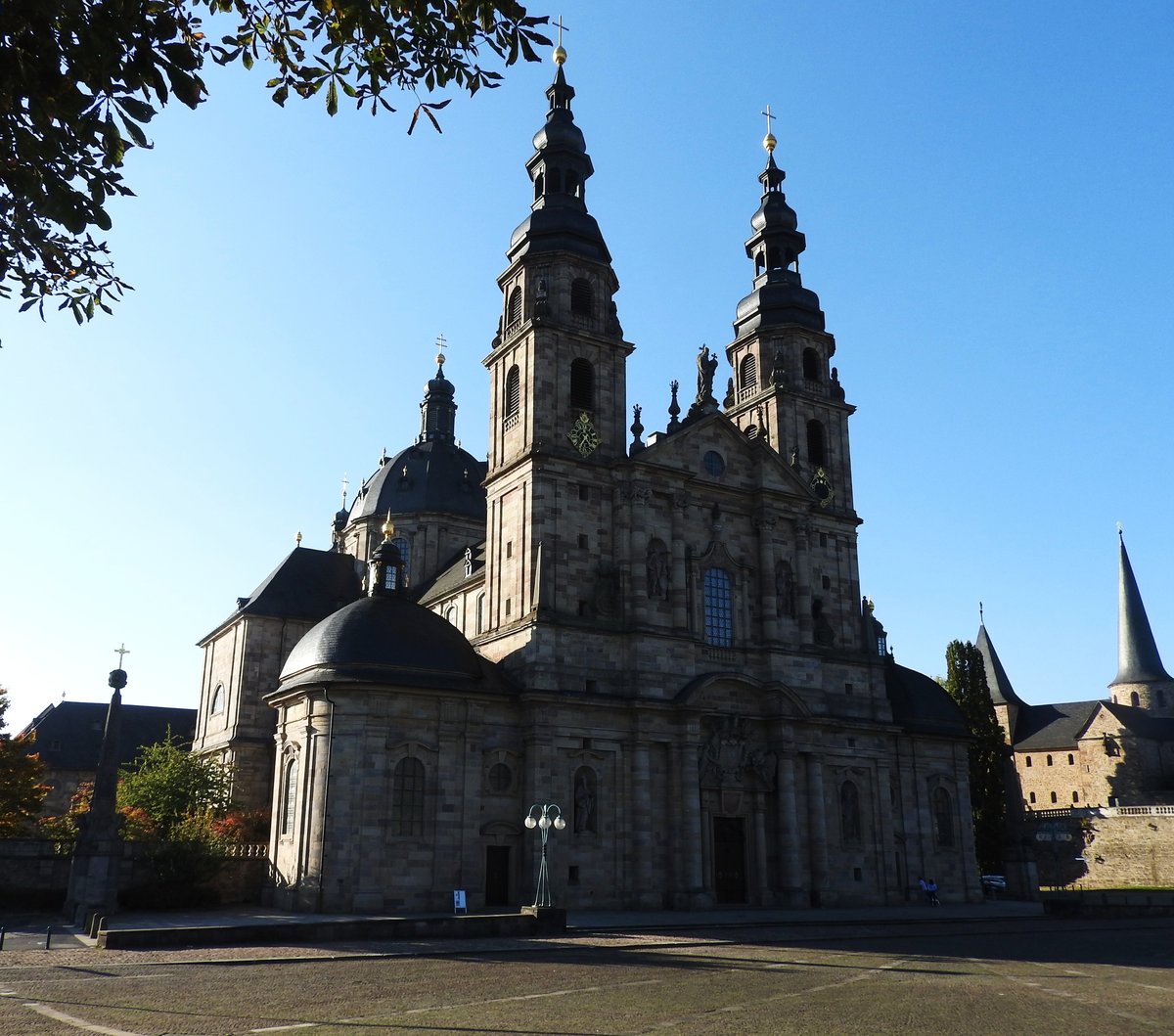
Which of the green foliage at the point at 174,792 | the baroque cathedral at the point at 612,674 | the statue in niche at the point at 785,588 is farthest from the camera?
the statue in niche at the point at 785,588

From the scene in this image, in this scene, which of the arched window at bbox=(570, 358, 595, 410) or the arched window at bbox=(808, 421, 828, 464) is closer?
the arched window at bbox=(570, 358, 595, 410)

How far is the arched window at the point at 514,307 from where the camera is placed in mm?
47719

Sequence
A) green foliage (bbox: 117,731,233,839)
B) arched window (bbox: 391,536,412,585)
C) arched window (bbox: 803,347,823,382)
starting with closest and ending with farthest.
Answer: green foliage (bbox: 117,731,233,839), arched window (bbox: 803,347,823,382), arched window (bbox: 391,536,412,585)

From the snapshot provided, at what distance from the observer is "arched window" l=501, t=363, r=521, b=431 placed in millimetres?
46125

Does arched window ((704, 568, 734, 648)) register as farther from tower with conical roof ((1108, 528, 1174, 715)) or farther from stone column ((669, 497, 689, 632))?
tower with conical roof ((1108, 528, 1174, 715))

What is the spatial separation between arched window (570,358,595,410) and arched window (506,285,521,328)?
361 centimetres

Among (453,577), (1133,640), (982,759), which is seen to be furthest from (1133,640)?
(453,577)

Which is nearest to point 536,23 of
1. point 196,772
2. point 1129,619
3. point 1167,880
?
point 196,772

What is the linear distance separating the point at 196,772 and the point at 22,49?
45.4 meters

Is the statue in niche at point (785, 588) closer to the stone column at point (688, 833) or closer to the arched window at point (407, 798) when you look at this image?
the stone column at point (688, 833)

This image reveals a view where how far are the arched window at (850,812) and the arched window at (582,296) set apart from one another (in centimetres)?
2285

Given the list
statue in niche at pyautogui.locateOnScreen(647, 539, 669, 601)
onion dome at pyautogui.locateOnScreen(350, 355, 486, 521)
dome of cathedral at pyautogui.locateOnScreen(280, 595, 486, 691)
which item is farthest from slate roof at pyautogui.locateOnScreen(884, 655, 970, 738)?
onion dome at pyautogui.locateOnScreen(350, 355, 486, 521)

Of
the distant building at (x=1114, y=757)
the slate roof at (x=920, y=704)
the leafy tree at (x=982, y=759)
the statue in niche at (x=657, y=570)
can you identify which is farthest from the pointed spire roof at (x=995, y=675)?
the statue in niche at (x=657, y=570)

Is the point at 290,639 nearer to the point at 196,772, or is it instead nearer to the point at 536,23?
the point at 196,772
